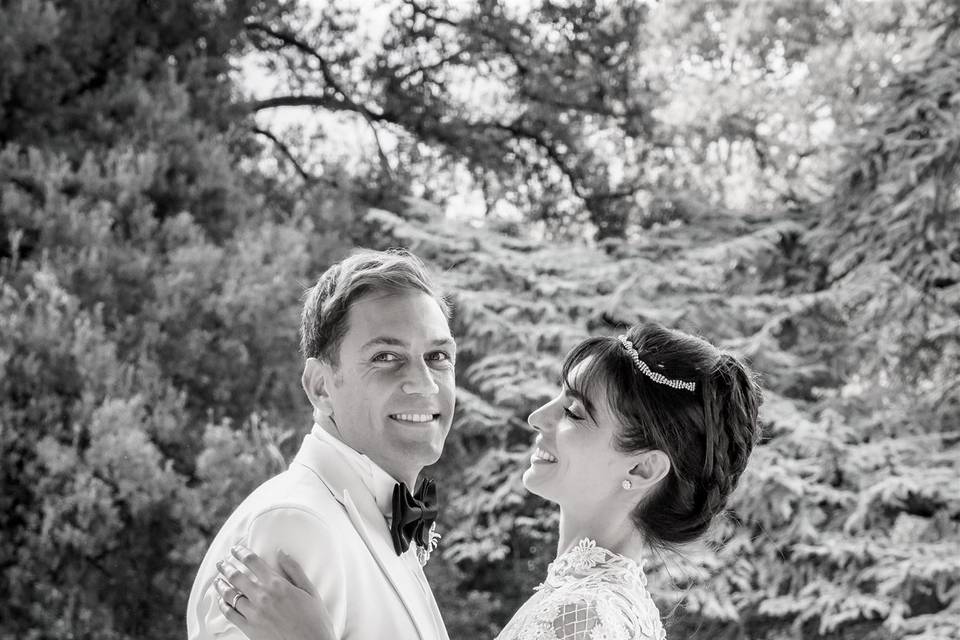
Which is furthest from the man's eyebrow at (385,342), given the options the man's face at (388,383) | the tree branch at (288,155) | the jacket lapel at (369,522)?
the tree branch at (288,155)

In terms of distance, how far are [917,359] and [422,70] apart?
4159 mm

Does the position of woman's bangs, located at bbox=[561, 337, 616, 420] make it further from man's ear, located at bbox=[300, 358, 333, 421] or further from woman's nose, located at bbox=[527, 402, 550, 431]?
man's ear, located at bbox=[300, 358, 333, 421]

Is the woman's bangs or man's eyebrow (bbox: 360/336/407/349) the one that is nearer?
man's eyebrow (bbox: 360/336/407/349)

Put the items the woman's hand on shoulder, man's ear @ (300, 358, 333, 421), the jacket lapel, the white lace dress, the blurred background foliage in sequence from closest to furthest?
the woman's hand on shoulder < the jacket lapel < the white lace dress < man's ear @ (300, 358, 333, 421) < the blurred background foliage

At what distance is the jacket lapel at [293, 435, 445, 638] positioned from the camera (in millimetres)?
2086

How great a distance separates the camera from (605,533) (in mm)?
2520

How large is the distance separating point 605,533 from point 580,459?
0.18 meters

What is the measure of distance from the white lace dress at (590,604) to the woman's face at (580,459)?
117 millimetres

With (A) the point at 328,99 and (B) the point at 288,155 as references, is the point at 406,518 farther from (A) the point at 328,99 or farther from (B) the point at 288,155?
(A) the point at 328,99

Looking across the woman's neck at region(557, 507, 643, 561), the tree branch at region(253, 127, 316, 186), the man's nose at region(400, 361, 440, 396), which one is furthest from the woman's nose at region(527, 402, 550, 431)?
the tree branch at region(253, 127, 316, 186)

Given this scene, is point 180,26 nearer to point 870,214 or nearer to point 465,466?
point 465,466

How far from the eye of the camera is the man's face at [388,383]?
226 cm

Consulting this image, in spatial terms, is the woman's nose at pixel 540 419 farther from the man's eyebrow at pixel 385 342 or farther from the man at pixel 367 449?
the man's eyebrow at pixel 385 342

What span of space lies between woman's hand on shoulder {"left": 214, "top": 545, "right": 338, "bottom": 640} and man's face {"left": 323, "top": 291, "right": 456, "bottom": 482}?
17.1 inches
